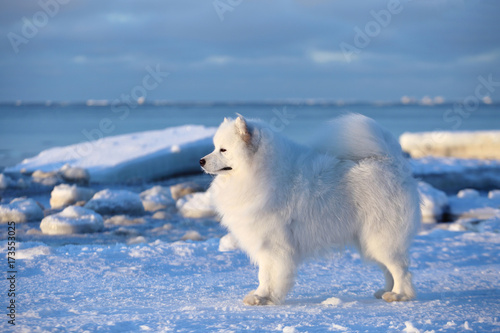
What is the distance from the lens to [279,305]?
360 centimetres

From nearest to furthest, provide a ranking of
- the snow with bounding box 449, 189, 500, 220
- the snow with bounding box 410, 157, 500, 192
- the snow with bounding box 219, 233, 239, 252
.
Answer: the snow with bounding box 219, 233, 239, 252 → the snow with bounding box 449, 189, 500, 220 → the snow with bounding box 410, 157, 500, 192

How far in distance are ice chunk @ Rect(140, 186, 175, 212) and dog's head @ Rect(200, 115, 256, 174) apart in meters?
5.41

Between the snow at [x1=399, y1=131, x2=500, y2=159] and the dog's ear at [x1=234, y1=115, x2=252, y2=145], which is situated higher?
the snow at [x1=399, y1=131, x2=500, y2=159]

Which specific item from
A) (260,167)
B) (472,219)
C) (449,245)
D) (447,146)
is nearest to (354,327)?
(260,167)

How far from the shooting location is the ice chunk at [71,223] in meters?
6.68

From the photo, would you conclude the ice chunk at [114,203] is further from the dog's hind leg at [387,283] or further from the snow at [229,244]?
→ the dog's hind leg at [387,283]

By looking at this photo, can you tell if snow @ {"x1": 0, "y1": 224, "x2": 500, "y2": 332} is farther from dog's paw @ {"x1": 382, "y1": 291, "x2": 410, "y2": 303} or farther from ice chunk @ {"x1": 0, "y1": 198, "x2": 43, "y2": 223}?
ice chunk @ {"x1": 0, "y1": 198, "x2": 43, "y2": 223}

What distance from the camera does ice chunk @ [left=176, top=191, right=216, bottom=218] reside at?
27.8ft

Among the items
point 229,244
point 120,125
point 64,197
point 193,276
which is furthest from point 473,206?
point 120,125

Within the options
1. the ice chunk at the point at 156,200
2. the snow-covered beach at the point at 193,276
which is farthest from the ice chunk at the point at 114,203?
the ice chunk at the point at 156,200

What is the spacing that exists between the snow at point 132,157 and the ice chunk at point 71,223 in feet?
13.7

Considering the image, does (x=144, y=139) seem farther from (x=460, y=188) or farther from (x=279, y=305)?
(x=279, y=305)

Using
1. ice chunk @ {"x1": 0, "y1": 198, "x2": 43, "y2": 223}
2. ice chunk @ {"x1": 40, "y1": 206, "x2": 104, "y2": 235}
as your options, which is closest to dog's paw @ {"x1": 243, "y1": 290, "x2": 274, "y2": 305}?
ice chunk @ {"x1": 40, "y1": 206, "x2": 104, "y2": 235}

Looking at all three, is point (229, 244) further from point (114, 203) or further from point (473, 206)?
point (473, 206)
